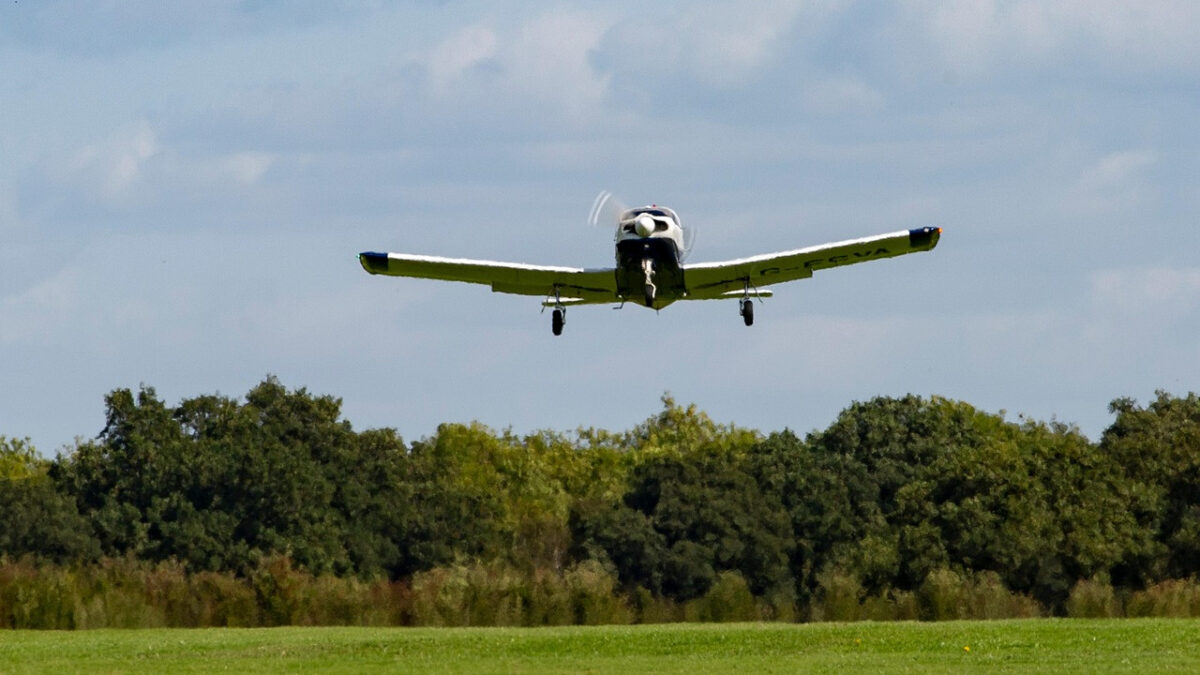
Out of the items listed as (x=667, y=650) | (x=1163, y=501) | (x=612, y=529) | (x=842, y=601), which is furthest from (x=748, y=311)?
(x=612, y=529)

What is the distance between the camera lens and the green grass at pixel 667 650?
30.8m

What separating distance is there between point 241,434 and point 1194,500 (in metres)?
37.5

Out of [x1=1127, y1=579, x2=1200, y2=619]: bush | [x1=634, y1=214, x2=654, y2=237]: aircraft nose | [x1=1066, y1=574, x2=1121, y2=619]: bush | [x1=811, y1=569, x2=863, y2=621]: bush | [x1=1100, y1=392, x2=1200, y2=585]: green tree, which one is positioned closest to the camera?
[x1=634, y1=214, x2=654, y2=237]: aircraft nose

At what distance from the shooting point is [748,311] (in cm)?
3959

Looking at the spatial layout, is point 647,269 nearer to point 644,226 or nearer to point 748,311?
point 644,226

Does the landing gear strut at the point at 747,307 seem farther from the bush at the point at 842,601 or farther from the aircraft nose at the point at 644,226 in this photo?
the bush at the point at 842,601

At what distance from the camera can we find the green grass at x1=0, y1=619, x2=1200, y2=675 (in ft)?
101

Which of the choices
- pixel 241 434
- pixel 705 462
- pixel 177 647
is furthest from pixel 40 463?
pixel 177 647

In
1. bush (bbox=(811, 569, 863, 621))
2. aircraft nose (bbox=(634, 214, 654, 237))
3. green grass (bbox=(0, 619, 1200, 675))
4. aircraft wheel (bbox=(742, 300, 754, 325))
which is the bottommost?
green grass (bbox=(0, 619, 1200, 675))

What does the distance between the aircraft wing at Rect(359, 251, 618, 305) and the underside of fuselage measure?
0.84m

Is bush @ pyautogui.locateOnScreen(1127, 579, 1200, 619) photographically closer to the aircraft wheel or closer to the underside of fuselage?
the aircraft wheel

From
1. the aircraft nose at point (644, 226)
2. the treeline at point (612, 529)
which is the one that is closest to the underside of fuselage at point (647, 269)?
the aircraft nose at point (644, 226)

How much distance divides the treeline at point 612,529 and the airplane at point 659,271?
1116 centimetres

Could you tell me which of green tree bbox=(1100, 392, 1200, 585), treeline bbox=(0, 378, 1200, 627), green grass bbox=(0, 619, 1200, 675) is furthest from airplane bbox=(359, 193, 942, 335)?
green tree bbox=(1100, 392, 1200, 585)
